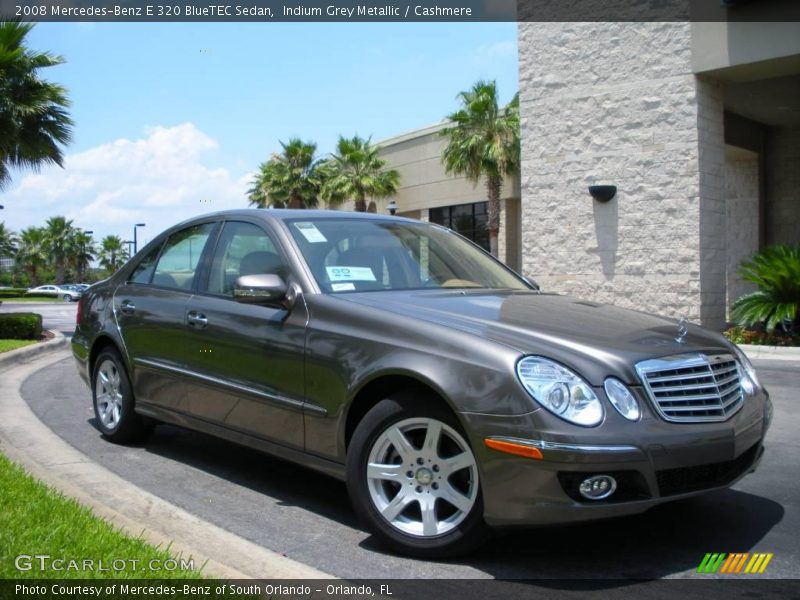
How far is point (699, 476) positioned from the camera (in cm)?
354

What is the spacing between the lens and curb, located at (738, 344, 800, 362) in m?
12.1

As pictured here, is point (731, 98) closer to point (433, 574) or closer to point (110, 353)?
point (110, 353)

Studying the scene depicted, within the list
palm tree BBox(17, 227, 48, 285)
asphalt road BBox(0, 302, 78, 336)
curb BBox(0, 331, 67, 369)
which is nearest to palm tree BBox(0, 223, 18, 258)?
palm tree BBox(17, 227, 48, 285)

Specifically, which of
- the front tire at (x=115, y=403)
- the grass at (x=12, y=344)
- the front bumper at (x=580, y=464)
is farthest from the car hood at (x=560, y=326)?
the grass at (x=12, y=344)

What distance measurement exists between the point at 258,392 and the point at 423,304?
1076mm

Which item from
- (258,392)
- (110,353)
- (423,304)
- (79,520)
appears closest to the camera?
(79,520)

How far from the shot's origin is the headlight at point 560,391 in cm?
333

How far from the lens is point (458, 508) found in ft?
11.8

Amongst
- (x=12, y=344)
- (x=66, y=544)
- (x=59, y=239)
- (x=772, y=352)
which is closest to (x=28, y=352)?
(x=12, y=344)

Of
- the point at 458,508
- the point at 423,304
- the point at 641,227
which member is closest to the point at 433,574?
the point at 458,508

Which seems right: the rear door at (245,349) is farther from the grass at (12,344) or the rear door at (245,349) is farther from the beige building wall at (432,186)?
the beige building wall at (432,186)

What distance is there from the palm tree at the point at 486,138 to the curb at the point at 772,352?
17571 millimetres

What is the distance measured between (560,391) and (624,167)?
1308 centimetres

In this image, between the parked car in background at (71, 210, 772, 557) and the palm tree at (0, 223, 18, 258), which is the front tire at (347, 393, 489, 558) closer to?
the parked car in background at (71, 210, 772, 557)
